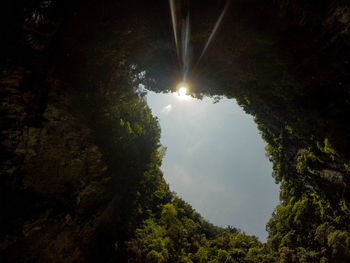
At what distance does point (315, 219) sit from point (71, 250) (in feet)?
46.4

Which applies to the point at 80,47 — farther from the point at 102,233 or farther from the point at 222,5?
the point at 102,233

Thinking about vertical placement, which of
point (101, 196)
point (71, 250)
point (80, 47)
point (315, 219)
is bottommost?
point (71, 250)

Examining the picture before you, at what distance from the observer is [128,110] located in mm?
12195

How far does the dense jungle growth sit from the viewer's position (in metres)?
6.45

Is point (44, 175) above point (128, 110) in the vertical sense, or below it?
below

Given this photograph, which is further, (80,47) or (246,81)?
(246,81)

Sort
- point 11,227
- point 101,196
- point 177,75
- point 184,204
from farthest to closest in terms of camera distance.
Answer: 1. point 184,204
2. point 177,75
3. point 101,196
4. point 11,227

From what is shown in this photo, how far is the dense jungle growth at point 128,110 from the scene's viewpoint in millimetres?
6449

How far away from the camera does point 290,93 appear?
816 cm

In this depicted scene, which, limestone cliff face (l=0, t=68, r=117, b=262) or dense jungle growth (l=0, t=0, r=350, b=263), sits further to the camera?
dense jungle growth (l=0, t=0, r=350, b=263)

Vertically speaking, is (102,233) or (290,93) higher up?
(290,93)

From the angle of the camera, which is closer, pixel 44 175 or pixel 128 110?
pixel 44 175

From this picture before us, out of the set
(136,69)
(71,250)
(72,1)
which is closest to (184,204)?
(71,250)

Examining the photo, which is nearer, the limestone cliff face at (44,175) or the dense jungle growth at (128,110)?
the limestone cliff face at (44,175)
